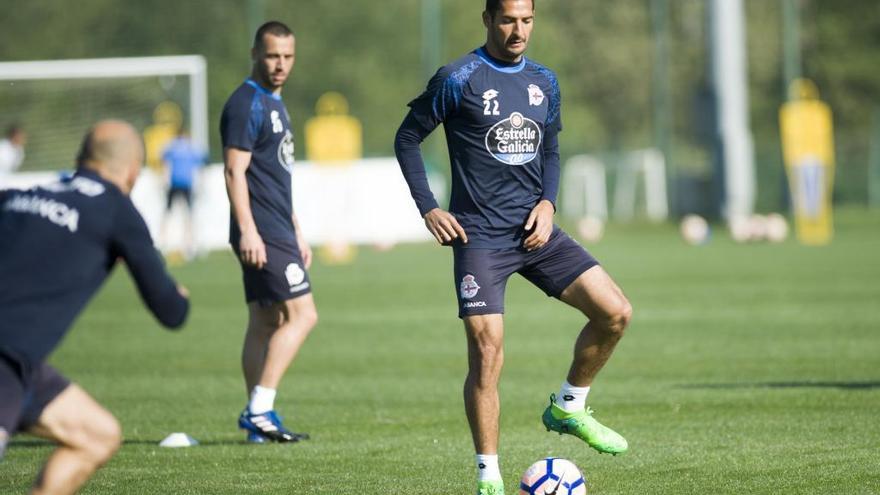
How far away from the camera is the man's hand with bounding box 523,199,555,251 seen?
7.20m

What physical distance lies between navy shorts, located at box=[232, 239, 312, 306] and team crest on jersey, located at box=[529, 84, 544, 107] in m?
2.42

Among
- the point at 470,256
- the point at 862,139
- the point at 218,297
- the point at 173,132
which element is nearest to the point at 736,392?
the point at 470,256

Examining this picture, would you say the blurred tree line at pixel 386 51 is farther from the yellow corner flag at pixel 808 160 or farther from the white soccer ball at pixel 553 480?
the white soccer ball at pixel 553 480

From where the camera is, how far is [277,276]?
29.7 feet

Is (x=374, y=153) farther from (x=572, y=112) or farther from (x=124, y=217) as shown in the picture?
(x=124, y=217)

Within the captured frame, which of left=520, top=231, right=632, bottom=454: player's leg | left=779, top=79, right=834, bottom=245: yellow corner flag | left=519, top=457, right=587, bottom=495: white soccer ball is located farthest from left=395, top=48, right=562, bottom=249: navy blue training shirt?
left=779, top=79, right=834, bottom=245: yellow corner flag

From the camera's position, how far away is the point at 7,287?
5.22 metres

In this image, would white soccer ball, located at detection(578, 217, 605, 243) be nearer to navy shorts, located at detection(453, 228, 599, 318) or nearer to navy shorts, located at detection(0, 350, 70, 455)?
navy shorts, located at detection(453, 228, 599, 318)

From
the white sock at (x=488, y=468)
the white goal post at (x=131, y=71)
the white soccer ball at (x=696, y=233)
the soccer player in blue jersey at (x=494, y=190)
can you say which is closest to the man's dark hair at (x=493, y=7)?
the soccer player in blue jersey at (x=494, y=190)

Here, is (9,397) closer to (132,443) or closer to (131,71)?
(132,443)

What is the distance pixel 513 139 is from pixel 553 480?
1720mm

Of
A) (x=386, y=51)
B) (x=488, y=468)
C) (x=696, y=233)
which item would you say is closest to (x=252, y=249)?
(x=488, y=468)

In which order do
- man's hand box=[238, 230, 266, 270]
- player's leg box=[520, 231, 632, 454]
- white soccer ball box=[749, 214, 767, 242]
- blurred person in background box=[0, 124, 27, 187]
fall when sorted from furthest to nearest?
1. white soccer ball box=[749, 214, 767, 242]
2. blurred person in background box=[0, 124, 27, 187]
3. man's hand box=[238, 230, 266, 270]
4. player's leg box=[520, 231, 632, 454]

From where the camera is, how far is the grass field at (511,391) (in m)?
7.68
